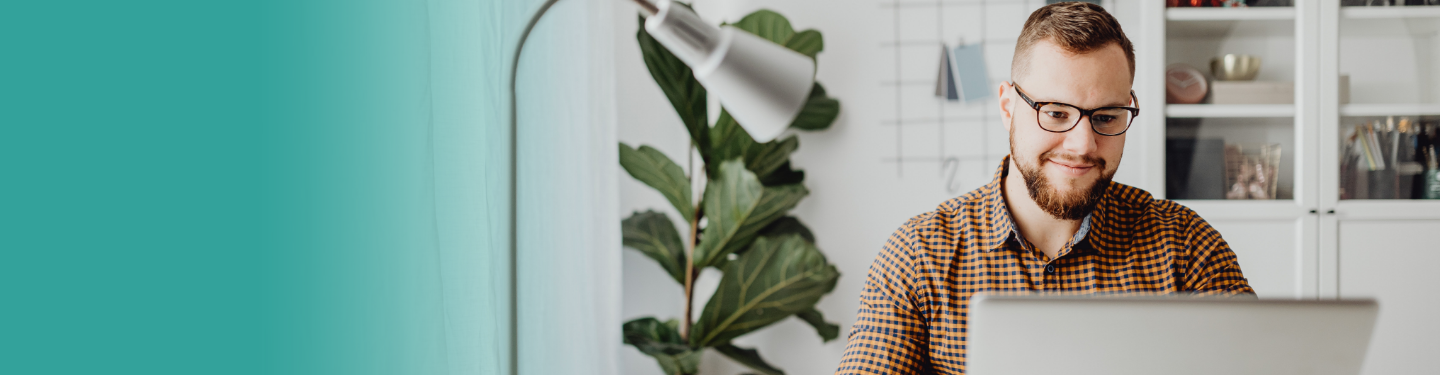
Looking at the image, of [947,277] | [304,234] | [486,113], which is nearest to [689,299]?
[947,277]

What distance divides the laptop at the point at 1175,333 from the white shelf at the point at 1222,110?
5.90 feet

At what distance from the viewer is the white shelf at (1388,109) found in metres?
2.12

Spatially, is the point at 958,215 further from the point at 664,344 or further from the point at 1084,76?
the point at 664,344

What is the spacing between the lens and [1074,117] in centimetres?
104

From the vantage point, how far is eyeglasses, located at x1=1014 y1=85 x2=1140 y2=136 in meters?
1.03

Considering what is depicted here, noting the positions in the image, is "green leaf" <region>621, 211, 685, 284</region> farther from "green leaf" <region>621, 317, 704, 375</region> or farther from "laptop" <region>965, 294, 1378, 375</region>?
"laptop" <region>965, 294, 1378, 375</region>

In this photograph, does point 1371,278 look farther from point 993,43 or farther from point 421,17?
point 421,17

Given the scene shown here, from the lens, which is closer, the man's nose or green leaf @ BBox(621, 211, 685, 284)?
the man's nose

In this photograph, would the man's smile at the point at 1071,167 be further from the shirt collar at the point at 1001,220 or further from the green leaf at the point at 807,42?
the green leaf at the point at 807,42

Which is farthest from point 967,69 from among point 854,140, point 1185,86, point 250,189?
point 250,189

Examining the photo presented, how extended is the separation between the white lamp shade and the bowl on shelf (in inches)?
82.8

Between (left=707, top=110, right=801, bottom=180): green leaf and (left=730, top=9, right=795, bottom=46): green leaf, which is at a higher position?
(left=730, top=9, right=795, bottom=46): green leaf

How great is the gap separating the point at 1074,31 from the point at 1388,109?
1795mm

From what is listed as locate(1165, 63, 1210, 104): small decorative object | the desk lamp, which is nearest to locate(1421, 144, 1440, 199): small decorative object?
locate(1165, 63, 1210, 104): small decorative object
